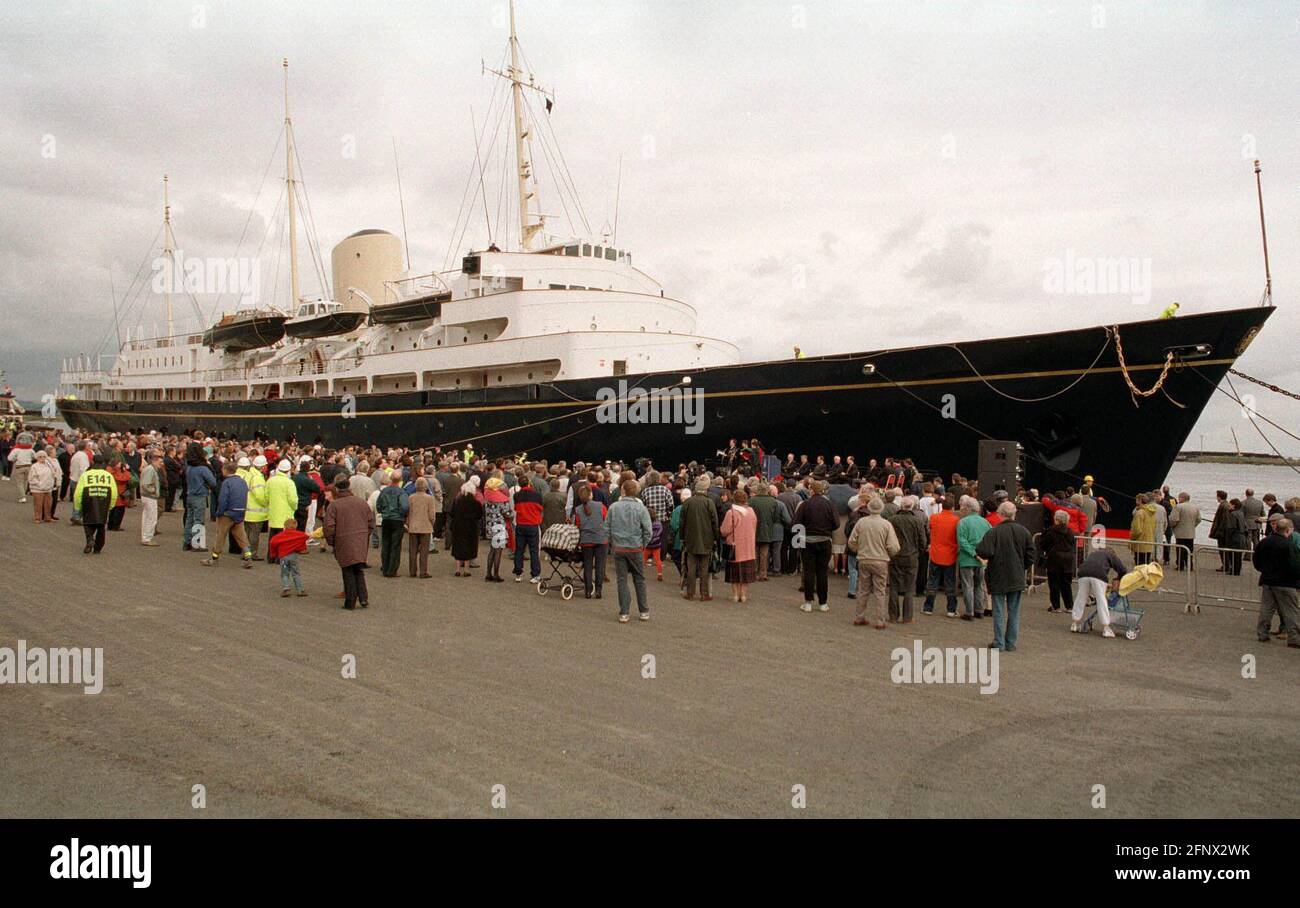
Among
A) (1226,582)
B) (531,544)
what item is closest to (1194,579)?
(1226,582)

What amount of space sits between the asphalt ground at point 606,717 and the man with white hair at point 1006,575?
36 centimetres

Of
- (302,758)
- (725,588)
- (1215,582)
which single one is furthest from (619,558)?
(1215,582)

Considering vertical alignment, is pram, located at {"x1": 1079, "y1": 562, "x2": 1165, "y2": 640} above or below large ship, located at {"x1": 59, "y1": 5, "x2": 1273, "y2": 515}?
below

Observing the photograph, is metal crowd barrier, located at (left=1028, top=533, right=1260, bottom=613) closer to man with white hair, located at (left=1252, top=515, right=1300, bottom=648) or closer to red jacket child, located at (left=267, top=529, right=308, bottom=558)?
man with white hair, located at (left=1252, top=515, right=1300, bottom=648)

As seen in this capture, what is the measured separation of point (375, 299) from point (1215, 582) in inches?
1271

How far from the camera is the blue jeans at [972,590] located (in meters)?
9.59

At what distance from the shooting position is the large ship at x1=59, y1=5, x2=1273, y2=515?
13977mm

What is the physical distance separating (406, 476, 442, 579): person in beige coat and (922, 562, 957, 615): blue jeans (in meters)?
7.01

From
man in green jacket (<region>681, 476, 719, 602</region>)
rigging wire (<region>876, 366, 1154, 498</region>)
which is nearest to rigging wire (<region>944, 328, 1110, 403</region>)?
rigging wire (<region>876, 366, 1154, 498</region>)

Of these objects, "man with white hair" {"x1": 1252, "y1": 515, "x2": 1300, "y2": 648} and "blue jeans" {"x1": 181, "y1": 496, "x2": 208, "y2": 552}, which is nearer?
"man with white hair" {"x1": 1252, "y1": 515, "x2": 1300, "y2": 648}

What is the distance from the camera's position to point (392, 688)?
6.12 m

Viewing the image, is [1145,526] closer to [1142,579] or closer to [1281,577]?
[1142,579]

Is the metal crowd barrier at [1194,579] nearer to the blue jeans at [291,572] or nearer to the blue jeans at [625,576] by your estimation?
the blue jeans at [625,576]

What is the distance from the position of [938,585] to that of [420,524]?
24.0ft
